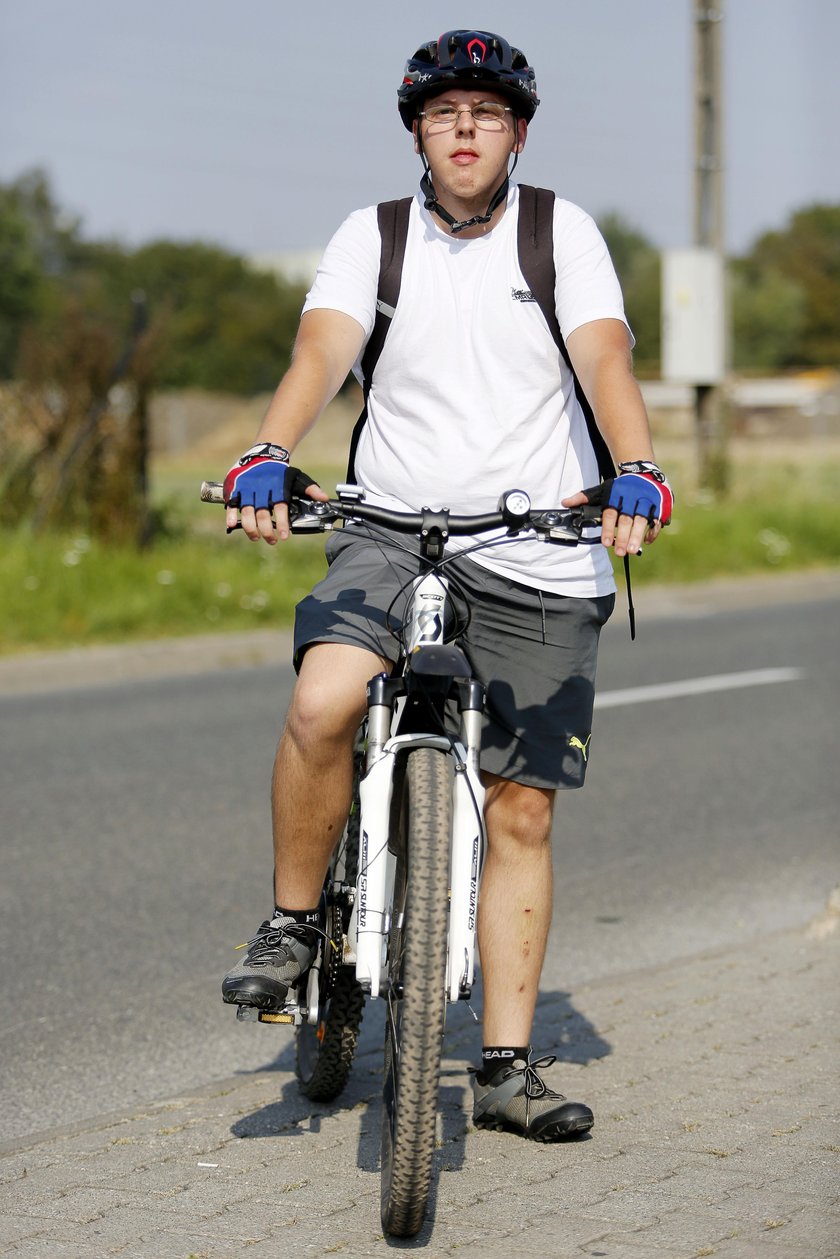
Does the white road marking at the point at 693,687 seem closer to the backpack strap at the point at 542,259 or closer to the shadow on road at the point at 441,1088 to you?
the shadow on road at the point at 441,1088

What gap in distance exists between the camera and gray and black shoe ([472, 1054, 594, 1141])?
372 centimetres

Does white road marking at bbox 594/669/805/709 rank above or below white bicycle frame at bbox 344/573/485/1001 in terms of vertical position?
below

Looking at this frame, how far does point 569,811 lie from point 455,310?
4.18 metres

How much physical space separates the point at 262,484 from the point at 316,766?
25.2 inches

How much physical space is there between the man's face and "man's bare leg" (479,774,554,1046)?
127cm

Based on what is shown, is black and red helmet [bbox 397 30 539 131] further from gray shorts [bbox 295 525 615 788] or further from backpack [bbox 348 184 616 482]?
gray shorts [bbox 295 525 615 788]

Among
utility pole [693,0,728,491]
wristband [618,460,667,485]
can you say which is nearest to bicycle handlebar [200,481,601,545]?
wristband [618,460,667,485]

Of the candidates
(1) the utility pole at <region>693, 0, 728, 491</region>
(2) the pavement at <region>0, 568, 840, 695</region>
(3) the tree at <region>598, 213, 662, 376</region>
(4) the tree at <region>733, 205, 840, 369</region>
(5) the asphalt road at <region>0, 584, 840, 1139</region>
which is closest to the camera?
(5) the asphalt road at <region>0, 584, 840, 1139</region>

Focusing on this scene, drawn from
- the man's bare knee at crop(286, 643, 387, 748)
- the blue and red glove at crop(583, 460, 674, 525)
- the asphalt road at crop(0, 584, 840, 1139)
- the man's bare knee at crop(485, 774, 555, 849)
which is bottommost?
the asphalt road at crop(0, 584, 840, 1139)

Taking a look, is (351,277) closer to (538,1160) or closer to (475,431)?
(475,431)

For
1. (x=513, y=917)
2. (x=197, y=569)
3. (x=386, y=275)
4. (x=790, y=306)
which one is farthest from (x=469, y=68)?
(x=790, y=306)

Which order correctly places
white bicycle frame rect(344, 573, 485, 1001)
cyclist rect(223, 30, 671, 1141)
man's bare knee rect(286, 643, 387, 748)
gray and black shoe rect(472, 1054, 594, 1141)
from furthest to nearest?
gray and black shoe rect(472, 1054, 594, 1141), cyclist rect(223, 30, 671, 1141), man's bare knee rect(286, 643, 387, 748), white bicycle frame rect(344, 573, 485, 1001)

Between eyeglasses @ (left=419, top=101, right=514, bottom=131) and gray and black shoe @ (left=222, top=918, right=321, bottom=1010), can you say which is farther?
eyeglasses @ (left=419, top=101, right=514, bottom=131)

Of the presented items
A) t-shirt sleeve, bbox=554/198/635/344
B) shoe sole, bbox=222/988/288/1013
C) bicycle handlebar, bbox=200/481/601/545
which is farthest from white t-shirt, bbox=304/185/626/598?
shoe sole, bbox=222/988/288/1013
